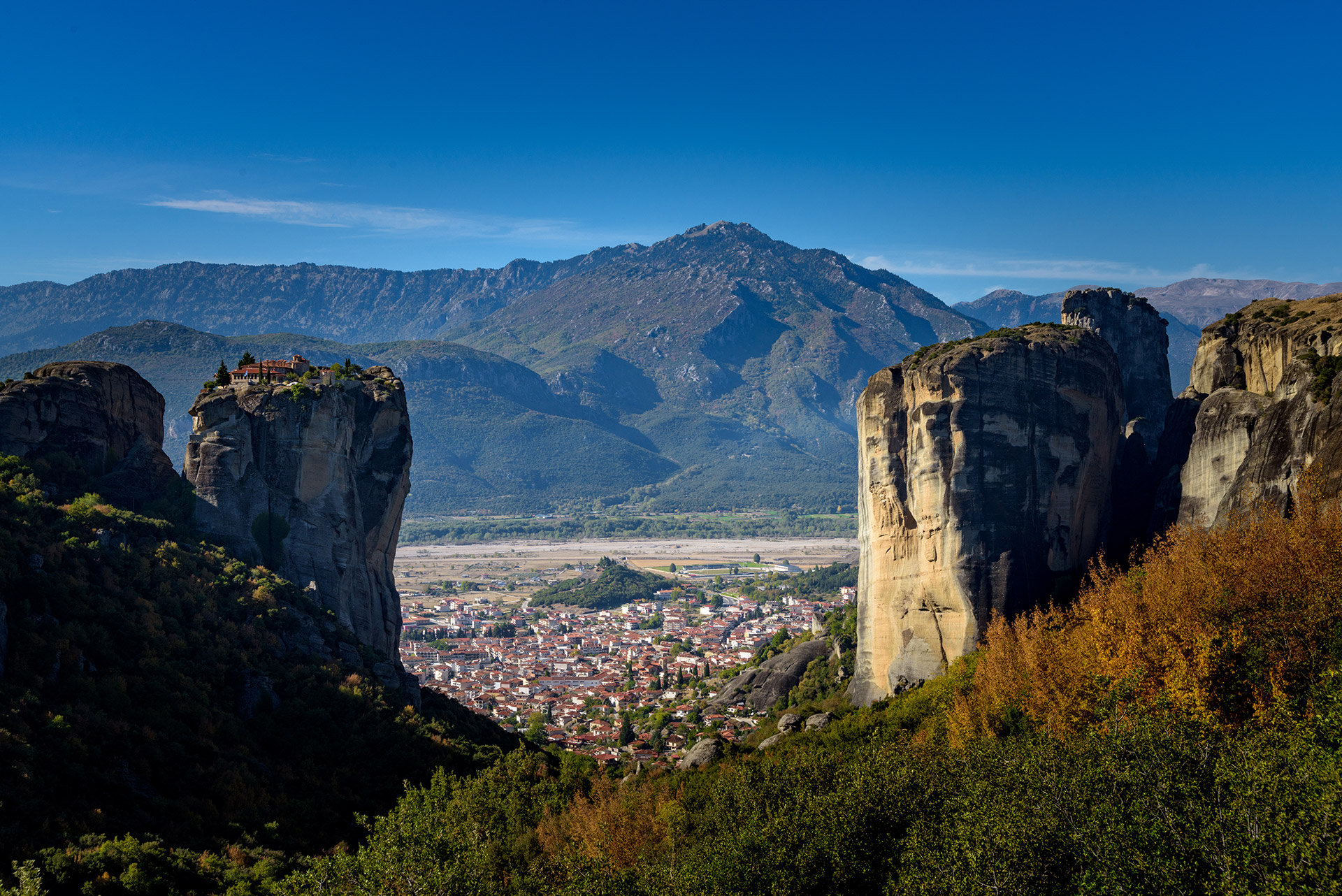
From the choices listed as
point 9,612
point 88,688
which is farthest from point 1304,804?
point 9,612

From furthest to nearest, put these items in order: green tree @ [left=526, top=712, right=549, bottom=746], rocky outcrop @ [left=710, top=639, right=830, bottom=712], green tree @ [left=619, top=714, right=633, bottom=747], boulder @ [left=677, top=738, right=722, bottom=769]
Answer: rocky outcrop @ [left=710, top=639, right=830, bottom=712] → green tree @ [left=526, top=712, right=549, bottom=746] → green tree @ [left=619, top=714, right=633, bottom=747] → boulder @ [left=677, top=738, right=722, bottom=769]

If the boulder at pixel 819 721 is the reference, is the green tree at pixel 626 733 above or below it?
below

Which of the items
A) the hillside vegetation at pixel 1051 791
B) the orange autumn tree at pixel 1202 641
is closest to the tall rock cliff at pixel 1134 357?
the orange autumn tree at pixel 1202 641

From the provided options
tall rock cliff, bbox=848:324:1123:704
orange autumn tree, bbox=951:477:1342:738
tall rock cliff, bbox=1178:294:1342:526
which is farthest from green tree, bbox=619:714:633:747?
tall rock cliff, bbox=1178:294:1342:526

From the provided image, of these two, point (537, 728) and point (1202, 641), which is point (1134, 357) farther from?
point (537, 728)

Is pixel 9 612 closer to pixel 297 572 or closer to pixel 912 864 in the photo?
pixel 297 572

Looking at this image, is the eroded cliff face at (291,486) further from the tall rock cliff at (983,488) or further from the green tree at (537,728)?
the tall rock cliff at (983,488)

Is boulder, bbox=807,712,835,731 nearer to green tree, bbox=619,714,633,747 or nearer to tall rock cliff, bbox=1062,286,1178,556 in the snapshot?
green tree, bbox=619,714,633,747
